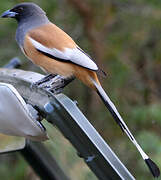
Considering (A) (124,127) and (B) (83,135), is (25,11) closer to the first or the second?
(A) (124,127)

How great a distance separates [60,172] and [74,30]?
3702 millimetres

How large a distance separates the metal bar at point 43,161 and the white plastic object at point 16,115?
813 millimetres

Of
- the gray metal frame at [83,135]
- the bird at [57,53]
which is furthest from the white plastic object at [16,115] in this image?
the bird at [57,53]

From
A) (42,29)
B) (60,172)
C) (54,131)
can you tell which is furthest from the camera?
(42,29)

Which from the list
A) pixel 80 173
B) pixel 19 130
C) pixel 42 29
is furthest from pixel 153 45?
pixel 19 130

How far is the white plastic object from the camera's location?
6.91ft

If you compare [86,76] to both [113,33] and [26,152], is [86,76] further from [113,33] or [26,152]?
[113,33]

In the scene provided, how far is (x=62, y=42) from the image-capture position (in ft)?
10.8

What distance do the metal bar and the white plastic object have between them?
81cm

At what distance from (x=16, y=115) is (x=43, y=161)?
932mm

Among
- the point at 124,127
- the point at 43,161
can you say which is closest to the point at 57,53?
the point at 43,161

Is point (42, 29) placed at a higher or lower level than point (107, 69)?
higher

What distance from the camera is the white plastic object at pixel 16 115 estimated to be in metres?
2.11

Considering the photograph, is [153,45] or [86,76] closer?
[86,76]
